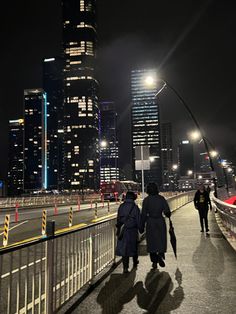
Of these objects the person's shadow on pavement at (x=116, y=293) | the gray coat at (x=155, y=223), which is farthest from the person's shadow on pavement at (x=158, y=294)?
the gray coat at (x=155, y=223)

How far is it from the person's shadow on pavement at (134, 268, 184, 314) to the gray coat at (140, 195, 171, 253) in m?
0.60

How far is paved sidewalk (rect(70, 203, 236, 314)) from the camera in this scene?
215 inches

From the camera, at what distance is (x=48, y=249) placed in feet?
16.7

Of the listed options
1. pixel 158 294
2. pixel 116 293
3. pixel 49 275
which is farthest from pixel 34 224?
pixel 49 275

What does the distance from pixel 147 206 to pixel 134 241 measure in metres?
0.81

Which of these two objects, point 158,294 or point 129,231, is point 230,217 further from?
point 158,294

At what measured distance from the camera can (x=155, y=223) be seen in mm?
8031

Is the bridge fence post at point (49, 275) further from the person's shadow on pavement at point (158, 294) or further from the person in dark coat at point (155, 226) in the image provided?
the person in dark coat at point (155, 226)

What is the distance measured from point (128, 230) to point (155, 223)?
601mm

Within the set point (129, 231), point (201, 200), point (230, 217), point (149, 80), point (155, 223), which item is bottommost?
point (230, 217)

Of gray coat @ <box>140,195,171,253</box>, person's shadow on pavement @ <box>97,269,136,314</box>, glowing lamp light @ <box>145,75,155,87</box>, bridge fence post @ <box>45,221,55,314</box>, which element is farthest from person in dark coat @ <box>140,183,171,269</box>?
glowing lamp light @ <box>145,75,155,87</box>

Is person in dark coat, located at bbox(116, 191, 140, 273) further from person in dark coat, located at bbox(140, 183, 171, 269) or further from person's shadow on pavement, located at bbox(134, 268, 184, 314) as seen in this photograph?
person's shadow on pavement, located at bbox(134, 268, 184, 314)

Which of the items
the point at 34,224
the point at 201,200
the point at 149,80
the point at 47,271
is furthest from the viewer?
the point at 149,80

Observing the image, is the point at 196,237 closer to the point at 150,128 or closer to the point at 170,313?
the point at 170,313
